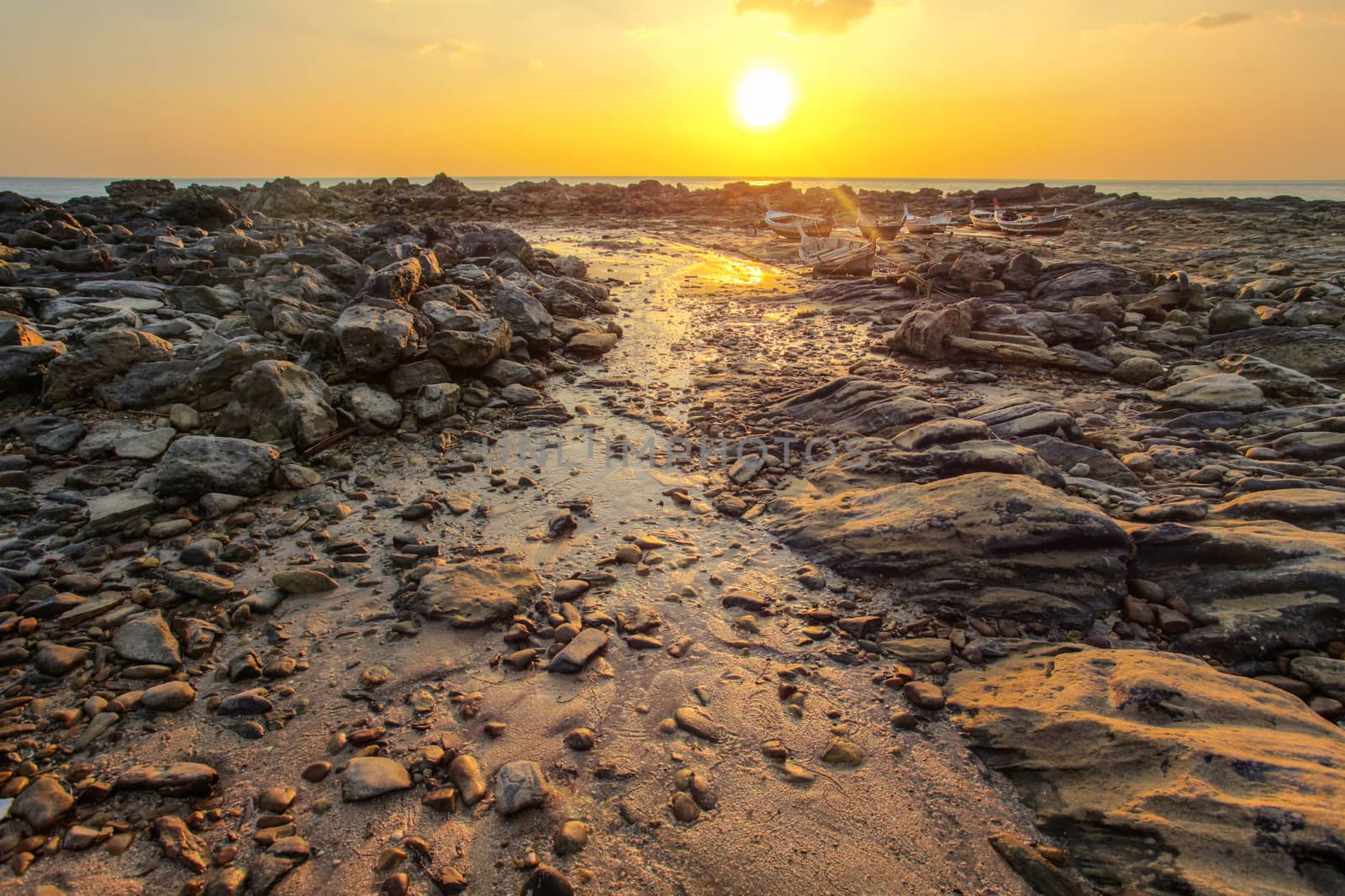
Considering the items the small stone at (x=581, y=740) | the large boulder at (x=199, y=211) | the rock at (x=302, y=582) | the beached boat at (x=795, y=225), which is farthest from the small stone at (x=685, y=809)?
the beached boat at (x=795, y=225)

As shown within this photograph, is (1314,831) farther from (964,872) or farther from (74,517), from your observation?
(74,517)

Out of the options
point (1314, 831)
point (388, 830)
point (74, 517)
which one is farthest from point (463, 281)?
point (1314, 831)

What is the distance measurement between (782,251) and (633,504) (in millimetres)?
19339

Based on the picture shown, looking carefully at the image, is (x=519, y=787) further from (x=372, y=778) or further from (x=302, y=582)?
(x=302, y=582)

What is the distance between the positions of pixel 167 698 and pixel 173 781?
0.66 metres

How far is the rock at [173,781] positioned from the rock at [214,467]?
2.89m

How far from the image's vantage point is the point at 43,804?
8.13 feet

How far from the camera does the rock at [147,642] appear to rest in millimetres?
3363

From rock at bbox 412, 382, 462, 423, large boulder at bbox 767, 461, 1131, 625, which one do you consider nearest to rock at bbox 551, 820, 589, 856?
large boulder at bbox 767, 461, 1131, 625

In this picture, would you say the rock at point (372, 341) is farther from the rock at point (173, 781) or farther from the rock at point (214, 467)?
the rock at point (173, 781)

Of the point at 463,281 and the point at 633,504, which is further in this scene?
the point at 463,281

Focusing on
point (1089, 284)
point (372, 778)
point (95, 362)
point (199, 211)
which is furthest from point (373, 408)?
point (199, 211)

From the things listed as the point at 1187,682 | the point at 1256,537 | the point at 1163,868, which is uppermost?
the point at 1256,537

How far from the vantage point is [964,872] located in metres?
2.42
